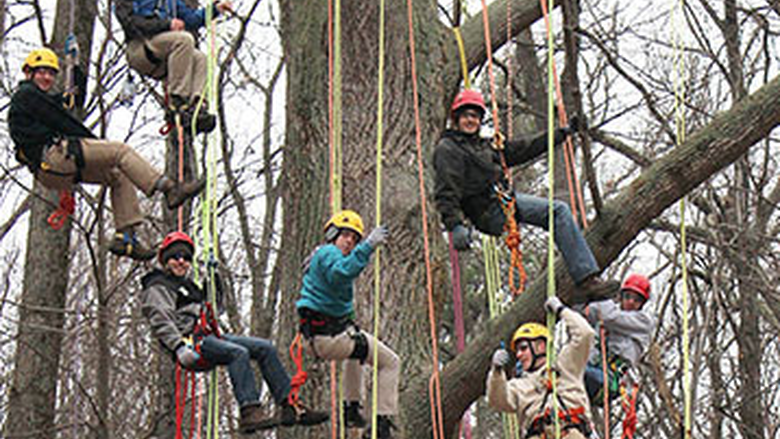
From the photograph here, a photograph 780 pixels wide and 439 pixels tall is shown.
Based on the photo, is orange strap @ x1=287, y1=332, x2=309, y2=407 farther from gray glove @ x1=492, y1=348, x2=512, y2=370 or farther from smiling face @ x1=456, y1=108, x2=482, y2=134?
smiling face @ x1=456, y1=108, x2=482, y2=134

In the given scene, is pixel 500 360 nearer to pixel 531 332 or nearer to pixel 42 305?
pixel 531 332

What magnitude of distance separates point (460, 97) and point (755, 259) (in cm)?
647

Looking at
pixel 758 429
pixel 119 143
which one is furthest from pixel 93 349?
pixel 119 143

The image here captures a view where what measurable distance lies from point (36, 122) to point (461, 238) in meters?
2.66

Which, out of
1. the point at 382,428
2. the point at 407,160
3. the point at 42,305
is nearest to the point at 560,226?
the point at 407,160

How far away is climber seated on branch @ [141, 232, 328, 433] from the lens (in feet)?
20.5

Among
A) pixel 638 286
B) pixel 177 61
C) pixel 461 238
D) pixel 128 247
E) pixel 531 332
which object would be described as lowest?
pixel 531 332

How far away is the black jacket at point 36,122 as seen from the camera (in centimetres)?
692

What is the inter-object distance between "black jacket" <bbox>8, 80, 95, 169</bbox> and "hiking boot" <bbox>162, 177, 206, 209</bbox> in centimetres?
68

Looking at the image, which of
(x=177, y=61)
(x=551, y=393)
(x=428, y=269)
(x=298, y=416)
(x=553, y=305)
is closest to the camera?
(x=553, y=305)

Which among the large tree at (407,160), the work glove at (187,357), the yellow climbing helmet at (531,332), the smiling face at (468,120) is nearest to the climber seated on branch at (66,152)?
the large tree at (407,160)

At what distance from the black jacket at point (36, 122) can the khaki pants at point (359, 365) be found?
86.0 inches

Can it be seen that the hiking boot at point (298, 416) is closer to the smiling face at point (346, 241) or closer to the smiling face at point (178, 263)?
the smiling face at point (346, 241)

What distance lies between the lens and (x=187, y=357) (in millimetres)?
6227
